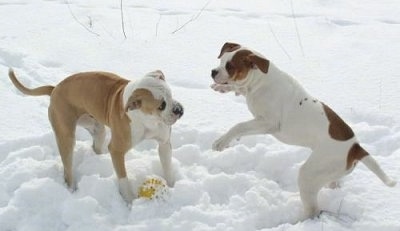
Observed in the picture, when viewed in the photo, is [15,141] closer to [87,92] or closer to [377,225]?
[87,92]

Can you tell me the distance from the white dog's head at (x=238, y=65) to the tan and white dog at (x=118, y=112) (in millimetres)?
424

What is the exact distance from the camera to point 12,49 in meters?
6.59

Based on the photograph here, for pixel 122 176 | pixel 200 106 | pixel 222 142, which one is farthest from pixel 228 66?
pixel 200 106

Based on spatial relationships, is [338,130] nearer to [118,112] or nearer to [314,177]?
[314,177]

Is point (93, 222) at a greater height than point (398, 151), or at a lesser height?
lesser

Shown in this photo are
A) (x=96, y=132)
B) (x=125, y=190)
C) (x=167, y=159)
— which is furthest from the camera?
(x=96, y=132)

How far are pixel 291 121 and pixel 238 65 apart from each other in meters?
0.54

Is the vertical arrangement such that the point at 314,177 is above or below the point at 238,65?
below

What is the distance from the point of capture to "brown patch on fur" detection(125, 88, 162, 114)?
3.93 metres

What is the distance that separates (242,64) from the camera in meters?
4.14

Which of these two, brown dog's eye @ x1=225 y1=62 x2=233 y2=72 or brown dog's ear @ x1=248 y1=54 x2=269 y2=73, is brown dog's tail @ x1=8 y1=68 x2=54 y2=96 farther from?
brown dog's ear @ x1=248 y1=54 x2=269 y2=73

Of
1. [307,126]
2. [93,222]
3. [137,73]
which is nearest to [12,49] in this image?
[137,73]

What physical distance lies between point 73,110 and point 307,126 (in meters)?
1.74

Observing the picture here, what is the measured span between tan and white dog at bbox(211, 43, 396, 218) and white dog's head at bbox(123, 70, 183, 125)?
0.41 m
